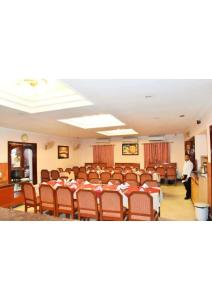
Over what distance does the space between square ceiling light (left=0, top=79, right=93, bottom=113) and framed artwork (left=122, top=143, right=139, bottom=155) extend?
22.7 ft

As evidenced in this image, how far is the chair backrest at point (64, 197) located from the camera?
3.54 m

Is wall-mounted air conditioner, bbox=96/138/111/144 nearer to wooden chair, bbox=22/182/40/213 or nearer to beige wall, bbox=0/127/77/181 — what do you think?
beige wall, bbox=0/127/77/181

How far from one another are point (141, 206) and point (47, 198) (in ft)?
6.24

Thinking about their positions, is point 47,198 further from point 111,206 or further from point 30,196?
point 111,206

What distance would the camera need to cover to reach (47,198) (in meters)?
3.74

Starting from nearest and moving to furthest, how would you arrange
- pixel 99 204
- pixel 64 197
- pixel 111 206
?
pixel 111 206 → pixel 99 204 → pixel 64 197

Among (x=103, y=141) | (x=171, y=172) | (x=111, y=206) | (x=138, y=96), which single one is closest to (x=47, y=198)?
(x=111, y=206)

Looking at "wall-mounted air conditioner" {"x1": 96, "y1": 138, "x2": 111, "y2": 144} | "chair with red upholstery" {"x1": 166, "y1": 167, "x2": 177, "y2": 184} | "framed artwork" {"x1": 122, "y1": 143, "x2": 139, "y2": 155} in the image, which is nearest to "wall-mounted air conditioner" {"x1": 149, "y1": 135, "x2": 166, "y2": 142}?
"framed artwork" {"x1": 122, "y1": 143, "x2": 139, "y2": 155}

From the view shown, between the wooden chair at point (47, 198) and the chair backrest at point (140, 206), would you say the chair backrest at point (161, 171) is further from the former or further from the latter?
the wooden chair at point (47, 198)
